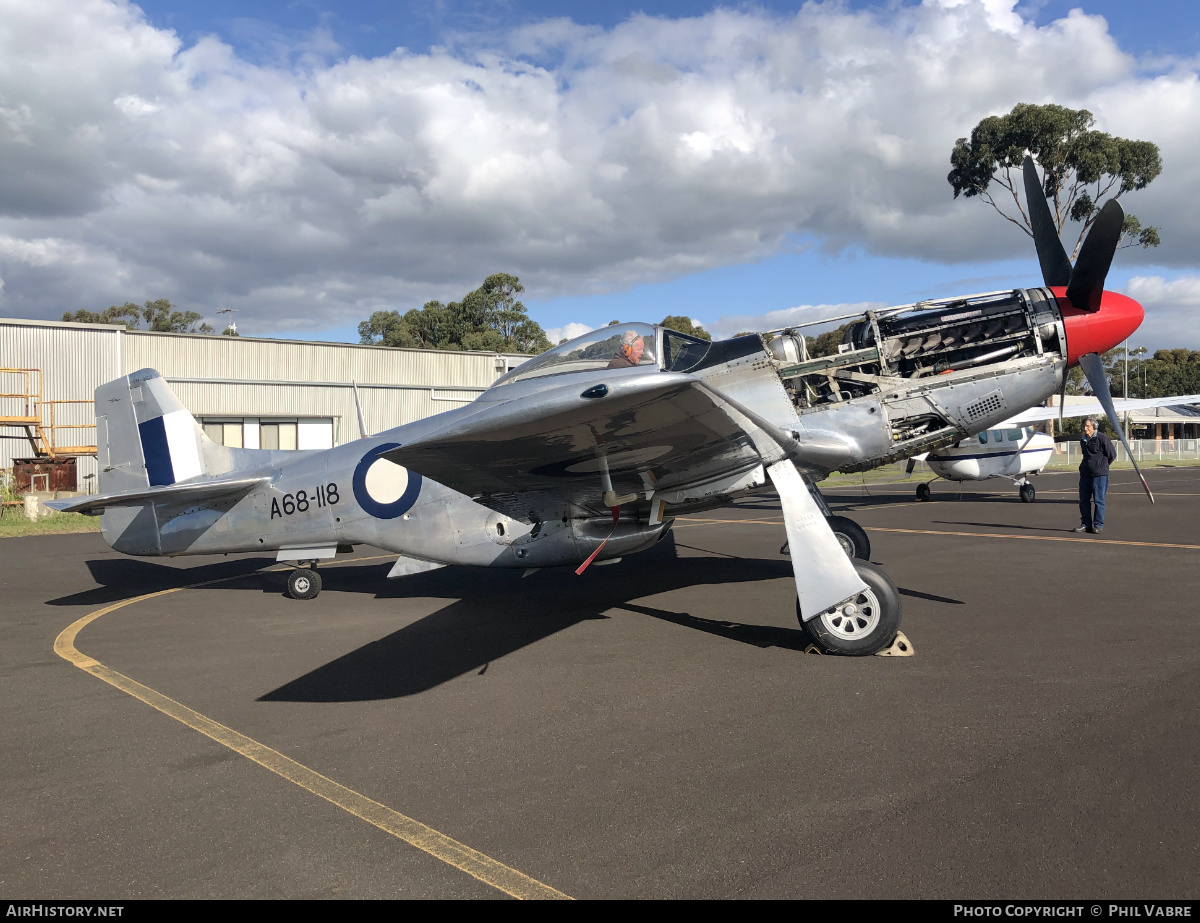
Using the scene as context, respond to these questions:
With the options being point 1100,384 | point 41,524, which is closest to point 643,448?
point 1100,384

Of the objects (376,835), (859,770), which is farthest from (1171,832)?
(376,835)

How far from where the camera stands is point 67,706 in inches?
210

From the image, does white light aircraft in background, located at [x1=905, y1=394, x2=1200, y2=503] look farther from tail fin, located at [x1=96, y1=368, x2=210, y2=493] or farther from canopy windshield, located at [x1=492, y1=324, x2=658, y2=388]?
tail fin, located at [x1=96, y1=368, x2=210, y2=493]

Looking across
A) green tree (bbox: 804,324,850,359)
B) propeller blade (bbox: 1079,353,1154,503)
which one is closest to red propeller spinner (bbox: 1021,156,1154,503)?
propeller blade (bbox: 1079,353,1154,503)

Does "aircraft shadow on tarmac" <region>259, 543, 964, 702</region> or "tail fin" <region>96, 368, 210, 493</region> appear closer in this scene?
"aircraft shadow on tarmac" <region>259, 543, 964, 702</region>

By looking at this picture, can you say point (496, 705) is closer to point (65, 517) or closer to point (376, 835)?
point (376, 835)

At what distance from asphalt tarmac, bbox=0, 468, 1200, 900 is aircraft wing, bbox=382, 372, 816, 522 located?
141 centimetres

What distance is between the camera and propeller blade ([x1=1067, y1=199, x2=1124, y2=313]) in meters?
6.78

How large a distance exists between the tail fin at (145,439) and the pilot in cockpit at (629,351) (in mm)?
6367

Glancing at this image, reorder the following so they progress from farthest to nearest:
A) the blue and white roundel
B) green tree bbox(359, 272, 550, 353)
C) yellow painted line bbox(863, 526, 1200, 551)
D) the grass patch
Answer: green tree bbox(359, 272, 550, 353) < the grass patch < yellow painted line bbox(863, 526, 1200, 551) < the blue and white roundel

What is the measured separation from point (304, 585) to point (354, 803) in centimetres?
627

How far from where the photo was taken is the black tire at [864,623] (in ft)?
18.8

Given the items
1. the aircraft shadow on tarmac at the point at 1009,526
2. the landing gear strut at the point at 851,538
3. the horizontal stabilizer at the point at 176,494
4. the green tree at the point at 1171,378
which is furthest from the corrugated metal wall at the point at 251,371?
the green tree at the point at 1171,378

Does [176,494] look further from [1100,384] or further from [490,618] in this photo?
[1100,384]
